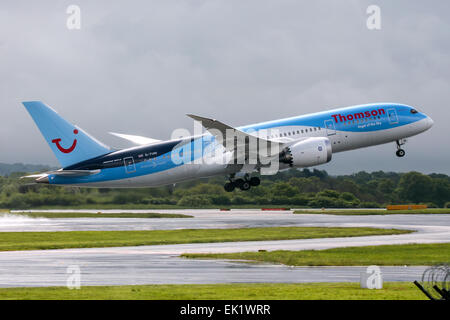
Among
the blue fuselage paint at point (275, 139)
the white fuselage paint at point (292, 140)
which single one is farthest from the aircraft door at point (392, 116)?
the white fuselage paint at point (292, 140)

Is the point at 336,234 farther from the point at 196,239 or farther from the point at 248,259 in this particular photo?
the point at 248,259

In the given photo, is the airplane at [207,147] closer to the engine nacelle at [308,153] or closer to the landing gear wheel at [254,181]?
the engine nacelle at [308,153]

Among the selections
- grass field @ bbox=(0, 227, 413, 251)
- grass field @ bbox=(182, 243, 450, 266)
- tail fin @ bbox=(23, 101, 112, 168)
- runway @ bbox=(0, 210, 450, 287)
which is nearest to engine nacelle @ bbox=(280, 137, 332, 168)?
grass field @ bbox=(0, 227, 413, 251)

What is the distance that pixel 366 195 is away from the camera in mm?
107625

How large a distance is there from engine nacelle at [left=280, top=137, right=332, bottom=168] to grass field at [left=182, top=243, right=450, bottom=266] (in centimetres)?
1266

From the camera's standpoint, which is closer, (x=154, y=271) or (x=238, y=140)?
(x=154, y=271)

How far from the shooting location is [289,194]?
101m

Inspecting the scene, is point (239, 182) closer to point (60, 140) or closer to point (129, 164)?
point (129, 164)

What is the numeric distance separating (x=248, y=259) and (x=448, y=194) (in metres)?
80.4

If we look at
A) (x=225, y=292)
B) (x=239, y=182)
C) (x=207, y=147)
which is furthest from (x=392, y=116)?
(x=225, y=292)

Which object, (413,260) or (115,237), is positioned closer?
(413,260)

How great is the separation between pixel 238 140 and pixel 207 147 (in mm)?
2653

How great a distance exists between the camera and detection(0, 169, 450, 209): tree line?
72.8 metres
